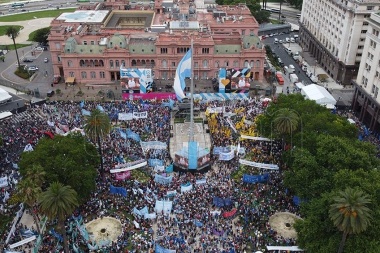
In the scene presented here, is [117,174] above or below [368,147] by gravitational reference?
below

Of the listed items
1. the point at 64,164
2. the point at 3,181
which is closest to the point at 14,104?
the point at 3,181

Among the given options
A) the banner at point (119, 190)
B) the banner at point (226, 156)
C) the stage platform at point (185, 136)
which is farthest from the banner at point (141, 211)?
the stage platform at point (185, 136)

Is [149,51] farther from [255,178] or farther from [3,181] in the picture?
[3,181]

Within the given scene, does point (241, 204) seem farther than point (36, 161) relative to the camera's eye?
Yes

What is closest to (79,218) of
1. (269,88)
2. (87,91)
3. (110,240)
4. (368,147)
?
(110,240)

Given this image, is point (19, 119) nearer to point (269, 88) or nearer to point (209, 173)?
point (209, 173)

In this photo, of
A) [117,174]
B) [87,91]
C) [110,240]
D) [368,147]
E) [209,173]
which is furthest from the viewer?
[87,91]
